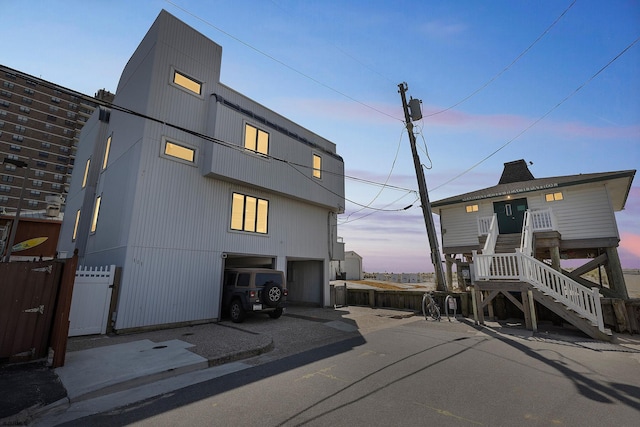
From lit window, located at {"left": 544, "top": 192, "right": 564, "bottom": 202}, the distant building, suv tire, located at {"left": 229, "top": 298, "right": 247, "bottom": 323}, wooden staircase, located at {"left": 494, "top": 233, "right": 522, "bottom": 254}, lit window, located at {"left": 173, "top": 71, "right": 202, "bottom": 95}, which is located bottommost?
suv tire, located at {"left": 229, "top": 298, "right": 247, "bottom": 323}

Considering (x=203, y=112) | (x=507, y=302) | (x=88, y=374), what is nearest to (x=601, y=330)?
(x=507, y=302)

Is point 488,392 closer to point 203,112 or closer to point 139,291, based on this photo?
point 139,291

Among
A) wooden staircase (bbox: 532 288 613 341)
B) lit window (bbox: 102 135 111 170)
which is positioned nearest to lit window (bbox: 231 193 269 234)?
lit window (bbox: 102 135 111 170)

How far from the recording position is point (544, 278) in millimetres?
10719

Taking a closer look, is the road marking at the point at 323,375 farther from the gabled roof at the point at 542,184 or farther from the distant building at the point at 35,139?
the distant building at the point at 35,139

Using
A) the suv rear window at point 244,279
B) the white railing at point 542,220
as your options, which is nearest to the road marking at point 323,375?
the suv rear window at point 244,279

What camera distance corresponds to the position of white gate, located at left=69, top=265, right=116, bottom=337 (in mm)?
8836

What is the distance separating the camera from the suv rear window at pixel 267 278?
460 inches

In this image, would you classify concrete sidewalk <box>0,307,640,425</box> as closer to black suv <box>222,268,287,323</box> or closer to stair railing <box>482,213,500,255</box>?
black suv <box>222,268,287,323</box>

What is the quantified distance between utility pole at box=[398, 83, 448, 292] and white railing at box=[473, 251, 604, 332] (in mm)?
2802

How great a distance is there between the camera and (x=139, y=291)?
9.91 m

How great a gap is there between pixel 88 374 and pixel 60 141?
9008cm

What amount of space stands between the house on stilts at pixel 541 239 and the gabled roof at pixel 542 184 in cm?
5

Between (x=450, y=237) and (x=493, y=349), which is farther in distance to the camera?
(x=450, y=237)
